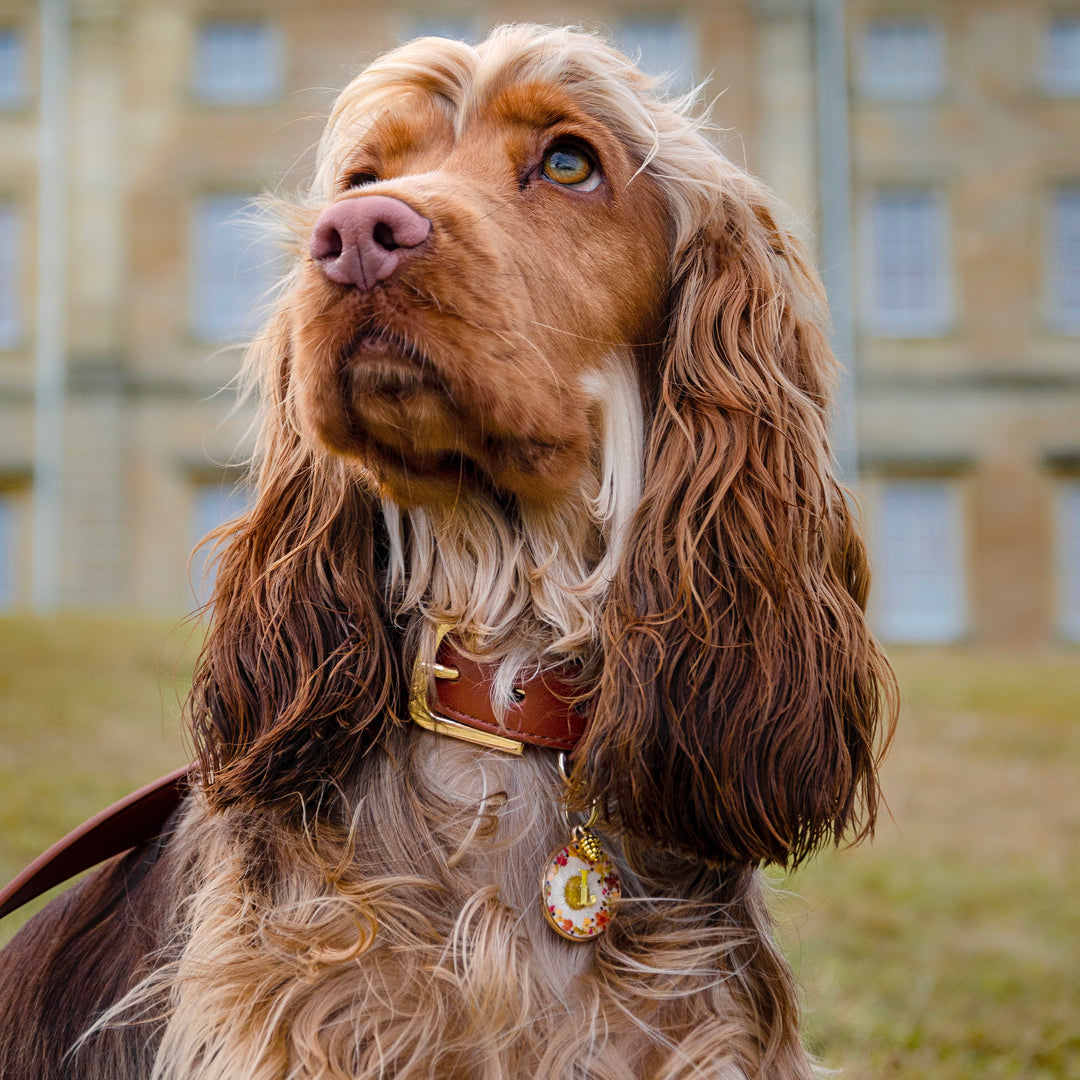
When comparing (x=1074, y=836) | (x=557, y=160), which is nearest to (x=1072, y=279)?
(x=1074, y=836)

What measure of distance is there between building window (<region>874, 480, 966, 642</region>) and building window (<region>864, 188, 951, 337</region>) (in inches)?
110

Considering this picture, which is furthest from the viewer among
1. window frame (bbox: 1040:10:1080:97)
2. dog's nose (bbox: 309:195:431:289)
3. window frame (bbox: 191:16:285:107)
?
window frame (bbox: 191:16:285:107)

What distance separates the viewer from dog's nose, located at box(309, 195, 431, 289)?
6.17 feet

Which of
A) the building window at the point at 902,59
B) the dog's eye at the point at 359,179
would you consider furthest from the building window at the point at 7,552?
the dog's eye at the point at 359,179

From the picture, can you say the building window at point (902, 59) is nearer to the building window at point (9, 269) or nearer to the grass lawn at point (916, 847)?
the grass lawn at point (916, 847)

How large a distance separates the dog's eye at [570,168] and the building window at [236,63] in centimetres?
1978

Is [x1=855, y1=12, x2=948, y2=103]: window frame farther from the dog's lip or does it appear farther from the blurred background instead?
the dog's lip

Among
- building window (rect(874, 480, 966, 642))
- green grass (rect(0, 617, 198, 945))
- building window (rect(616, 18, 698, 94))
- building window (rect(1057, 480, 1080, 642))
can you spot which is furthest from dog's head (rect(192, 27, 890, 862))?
building window (rect(1057, 480, 1080, 642))

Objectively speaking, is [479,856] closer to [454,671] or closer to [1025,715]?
[454,671]

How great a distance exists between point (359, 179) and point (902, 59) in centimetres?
2001

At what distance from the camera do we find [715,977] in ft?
6.81

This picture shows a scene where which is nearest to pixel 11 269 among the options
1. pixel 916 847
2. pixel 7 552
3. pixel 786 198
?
pixel 7 552

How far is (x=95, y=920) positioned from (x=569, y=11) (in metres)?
19.3

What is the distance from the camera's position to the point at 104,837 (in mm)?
2414
